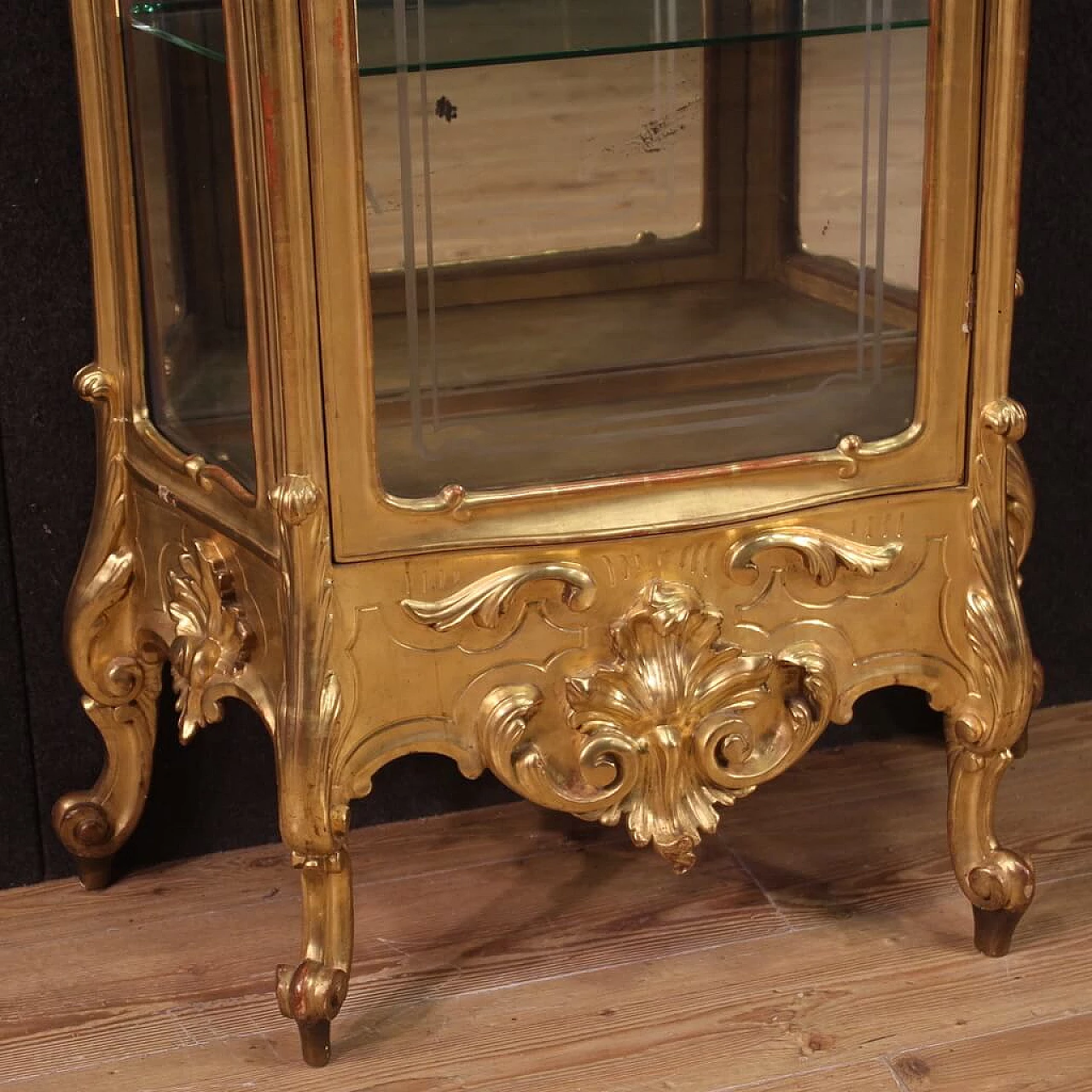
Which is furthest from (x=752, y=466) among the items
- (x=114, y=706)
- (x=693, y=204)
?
(x=114, y=706)

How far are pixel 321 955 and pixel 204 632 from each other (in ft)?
0.76

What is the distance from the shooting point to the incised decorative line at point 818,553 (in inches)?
47.4

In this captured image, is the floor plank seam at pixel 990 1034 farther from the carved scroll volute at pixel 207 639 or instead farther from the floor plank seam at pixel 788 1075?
the carved scroll volute at pixel 207 639

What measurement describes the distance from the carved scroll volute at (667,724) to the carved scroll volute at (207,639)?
167mm

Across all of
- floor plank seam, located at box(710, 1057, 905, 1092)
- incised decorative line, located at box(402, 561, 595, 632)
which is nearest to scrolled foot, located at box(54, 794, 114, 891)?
incised decorative line, located at box(402, 561, 595, 632)

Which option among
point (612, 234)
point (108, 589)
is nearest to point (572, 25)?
point (612, 234)

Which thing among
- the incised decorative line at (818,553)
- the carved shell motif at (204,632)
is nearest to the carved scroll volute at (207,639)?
the carved shell motif at (204,632)

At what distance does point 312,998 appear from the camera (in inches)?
48.2

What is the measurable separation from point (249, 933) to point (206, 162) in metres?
0.60

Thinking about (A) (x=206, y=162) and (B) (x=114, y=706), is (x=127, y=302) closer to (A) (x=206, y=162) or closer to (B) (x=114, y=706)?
(A) (x=206, y=162)

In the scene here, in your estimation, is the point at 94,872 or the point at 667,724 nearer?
the point at 667,724

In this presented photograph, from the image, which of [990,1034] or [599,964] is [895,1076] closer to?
[990,1034]

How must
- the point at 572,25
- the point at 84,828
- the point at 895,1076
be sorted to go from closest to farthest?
the point at 572,25
the point at 895,1076
the point at 84,828

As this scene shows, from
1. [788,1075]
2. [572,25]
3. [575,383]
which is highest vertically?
[572,25]
